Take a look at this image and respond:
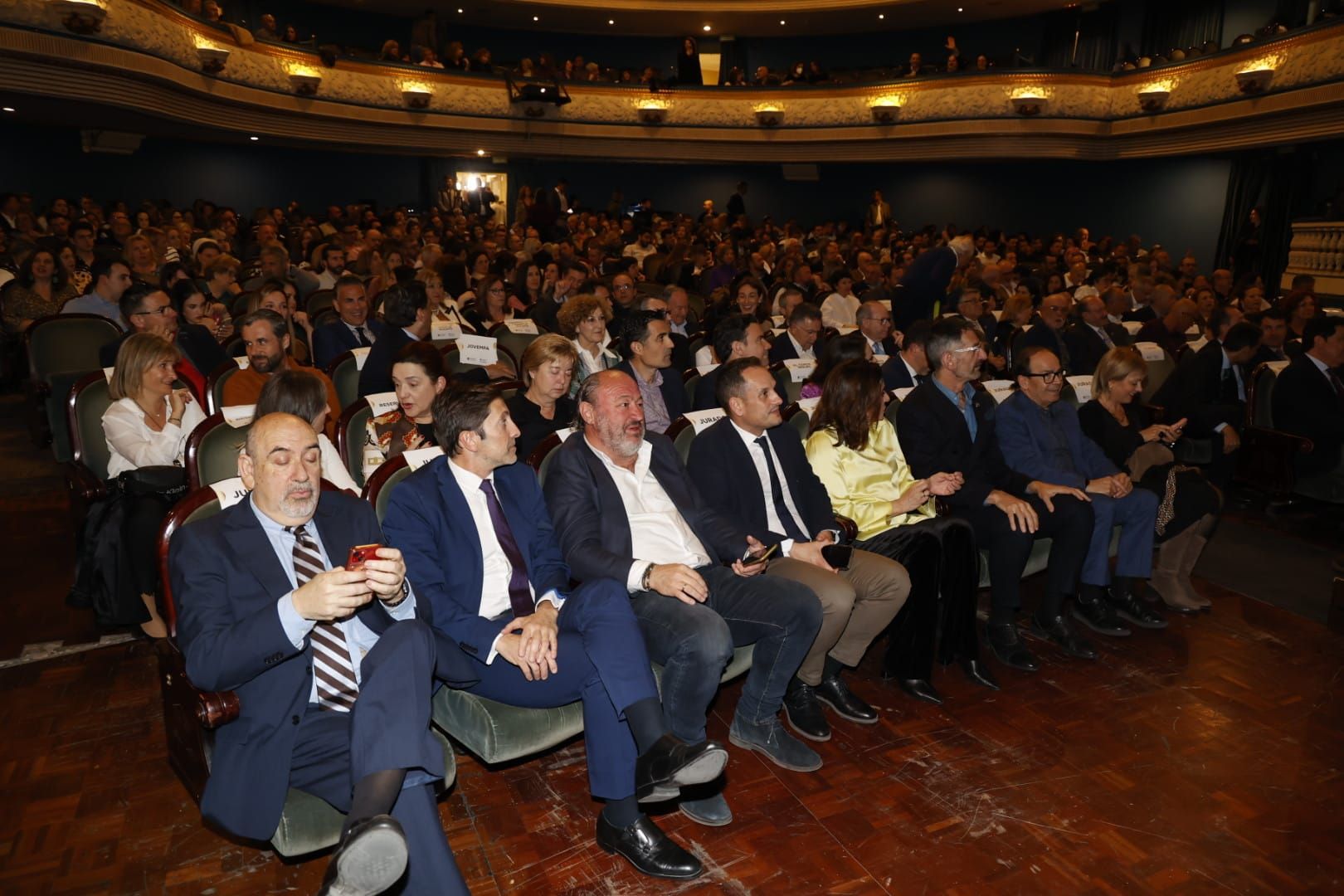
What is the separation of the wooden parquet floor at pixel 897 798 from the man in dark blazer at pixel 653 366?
154cm

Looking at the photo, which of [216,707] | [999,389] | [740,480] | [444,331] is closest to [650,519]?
[740,480]

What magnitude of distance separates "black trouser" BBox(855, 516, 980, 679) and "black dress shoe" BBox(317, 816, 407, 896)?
2.02 metres

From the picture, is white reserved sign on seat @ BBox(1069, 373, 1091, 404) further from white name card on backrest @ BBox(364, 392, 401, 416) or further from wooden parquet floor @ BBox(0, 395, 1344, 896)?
white name card on backrest @ BBox(364, 392, 401, 416)

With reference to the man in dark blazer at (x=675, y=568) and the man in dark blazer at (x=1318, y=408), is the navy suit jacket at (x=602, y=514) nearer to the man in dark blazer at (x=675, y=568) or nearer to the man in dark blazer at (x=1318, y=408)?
the man in dark blazer at (x=675, y=568)

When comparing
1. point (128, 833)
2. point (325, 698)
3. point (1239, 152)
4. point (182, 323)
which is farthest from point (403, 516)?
point (1239, 152)

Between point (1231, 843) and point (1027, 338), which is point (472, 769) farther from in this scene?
point (1027, 338)

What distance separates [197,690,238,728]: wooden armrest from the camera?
1.84m

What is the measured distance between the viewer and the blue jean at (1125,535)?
12.2 feet

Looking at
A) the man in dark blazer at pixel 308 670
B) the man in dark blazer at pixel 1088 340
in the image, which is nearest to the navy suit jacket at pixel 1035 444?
the man in dark blazer at pixel 1088 340

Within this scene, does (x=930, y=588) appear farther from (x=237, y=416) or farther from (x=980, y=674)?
(x=237, y=416)

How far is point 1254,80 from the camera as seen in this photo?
12.0m

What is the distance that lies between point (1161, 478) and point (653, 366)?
2.32m

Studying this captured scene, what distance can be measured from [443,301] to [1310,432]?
17.6 ft

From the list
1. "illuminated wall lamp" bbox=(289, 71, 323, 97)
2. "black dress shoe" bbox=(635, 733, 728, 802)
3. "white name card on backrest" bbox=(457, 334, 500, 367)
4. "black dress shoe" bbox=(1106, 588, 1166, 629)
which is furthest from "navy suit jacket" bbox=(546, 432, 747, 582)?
→ "illuminated wall lamp" bbox=(289, 71, 323, 97)
